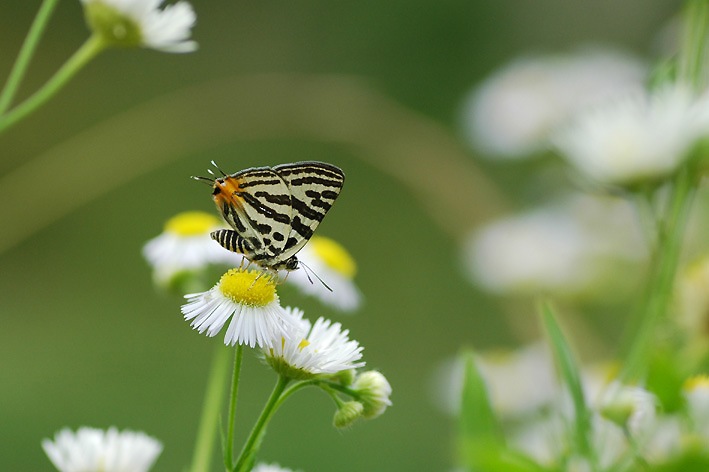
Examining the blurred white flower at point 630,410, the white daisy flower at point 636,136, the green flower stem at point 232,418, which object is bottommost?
the green flower stem at point 232,418

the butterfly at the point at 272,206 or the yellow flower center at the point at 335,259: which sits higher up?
the yellow flower center at the point at 335,259

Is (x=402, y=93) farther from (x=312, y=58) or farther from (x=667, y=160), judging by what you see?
(x=667, y=160)

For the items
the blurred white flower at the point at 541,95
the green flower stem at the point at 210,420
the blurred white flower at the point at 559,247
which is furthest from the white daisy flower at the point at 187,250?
the blurred white flower at the point at 541,95

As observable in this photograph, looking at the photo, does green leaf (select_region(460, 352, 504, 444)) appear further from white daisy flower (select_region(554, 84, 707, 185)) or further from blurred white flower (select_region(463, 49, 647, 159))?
blurred white flower (select_region(463, 49, 647, 159))

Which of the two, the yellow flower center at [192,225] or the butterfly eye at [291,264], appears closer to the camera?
the butterfly eye at [291,264]

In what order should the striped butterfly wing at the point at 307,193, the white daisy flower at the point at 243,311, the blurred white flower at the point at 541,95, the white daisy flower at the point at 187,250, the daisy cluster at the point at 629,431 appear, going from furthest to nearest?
the blurred white flower at the point at 541,95, the white daisy flower at the point at 187,250, the striped butterfly wing at the point at 307,193, the white daisy flower at the point at 243,311, the daisy cluster at the point at 629,431

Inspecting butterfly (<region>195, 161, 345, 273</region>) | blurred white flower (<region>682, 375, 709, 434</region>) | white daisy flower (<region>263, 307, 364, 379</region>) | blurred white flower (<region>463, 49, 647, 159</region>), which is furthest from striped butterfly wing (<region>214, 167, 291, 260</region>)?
blurred white flower (<region>463, 49, 647, 159</region>)

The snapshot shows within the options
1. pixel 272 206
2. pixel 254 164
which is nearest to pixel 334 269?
pixel 272 206

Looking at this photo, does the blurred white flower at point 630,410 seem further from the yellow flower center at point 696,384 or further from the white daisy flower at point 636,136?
the white daisy flower at point 636,136
